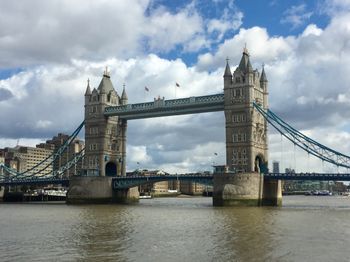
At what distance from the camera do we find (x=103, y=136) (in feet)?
335

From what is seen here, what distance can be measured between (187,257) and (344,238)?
44.3 ft

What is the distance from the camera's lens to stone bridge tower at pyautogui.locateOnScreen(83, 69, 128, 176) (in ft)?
335

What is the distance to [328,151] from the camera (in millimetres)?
82250

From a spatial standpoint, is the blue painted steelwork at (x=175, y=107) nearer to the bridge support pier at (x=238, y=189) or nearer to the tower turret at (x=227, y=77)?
the tower turret at (x=227, y=77)

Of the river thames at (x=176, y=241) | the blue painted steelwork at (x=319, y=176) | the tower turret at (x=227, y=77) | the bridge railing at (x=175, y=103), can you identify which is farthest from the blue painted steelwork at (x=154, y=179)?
the river thames at (x=176, y=241)

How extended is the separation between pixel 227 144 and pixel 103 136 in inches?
1092

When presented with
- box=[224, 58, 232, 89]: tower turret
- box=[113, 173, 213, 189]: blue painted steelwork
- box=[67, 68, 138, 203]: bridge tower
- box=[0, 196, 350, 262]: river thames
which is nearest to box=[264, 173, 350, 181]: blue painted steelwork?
box=[113, 173, 213, 189]: blue painted steelwork

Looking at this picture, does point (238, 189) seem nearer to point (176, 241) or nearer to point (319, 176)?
point (319, 176)

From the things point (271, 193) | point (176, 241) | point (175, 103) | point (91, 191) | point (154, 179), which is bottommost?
point (176, 241)

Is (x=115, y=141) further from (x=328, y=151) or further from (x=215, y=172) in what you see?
(x=328, y=151)

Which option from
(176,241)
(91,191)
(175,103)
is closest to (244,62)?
(175,103)

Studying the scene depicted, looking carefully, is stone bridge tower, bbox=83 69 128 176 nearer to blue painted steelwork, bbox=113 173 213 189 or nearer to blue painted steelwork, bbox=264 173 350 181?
blue painted steelwork, bbox=113 173 213 189

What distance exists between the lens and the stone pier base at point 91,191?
93438 mm

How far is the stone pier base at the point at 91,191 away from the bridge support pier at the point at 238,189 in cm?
2435
